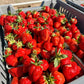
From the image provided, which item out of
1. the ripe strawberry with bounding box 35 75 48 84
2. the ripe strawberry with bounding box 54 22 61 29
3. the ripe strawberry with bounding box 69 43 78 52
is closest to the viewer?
the ripe strawberry with bounding box 35 75 48 84

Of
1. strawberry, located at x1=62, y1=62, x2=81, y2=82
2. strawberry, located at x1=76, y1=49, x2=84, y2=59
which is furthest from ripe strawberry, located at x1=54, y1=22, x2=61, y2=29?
strawberry, located at x1=62, y1=62, x2=81, y2=82

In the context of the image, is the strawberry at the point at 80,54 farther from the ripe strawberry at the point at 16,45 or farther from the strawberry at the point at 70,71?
the ripe strawberry at the point at 16,45

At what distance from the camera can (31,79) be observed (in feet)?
3.07

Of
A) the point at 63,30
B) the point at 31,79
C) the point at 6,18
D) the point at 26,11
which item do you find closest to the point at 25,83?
the point at 31,79

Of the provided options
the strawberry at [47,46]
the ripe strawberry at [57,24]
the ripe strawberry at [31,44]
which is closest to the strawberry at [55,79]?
the strawberry at [47,46]

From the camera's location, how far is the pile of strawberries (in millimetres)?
928

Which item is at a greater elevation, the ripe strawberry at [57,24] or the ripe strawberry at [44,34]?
the ripe strawberry at [44,34]

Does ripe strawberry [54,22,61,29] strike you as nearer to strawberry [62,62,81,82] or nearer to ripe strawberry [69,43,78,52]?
ripe strawberry [69,43,78,52]

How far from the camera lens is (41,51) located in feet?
4.16

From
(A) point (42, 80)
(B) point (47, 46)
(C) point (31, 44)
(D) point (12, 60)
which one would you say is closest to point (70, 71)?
(A) point (42, 80)

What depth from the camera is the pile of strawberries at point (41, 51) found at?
0.93 m

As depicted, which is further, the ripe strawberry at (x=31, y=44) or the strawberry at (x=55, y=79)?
the ripe strawberry at (x=31, y=44)

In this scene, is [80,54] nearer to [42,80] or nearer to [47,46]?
[47,46]

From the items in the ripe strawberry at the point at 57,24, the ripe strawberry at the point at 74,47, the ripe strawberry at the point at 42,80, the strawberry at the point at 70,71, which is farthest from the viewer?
the ripe strawberry at the point at 57,24
